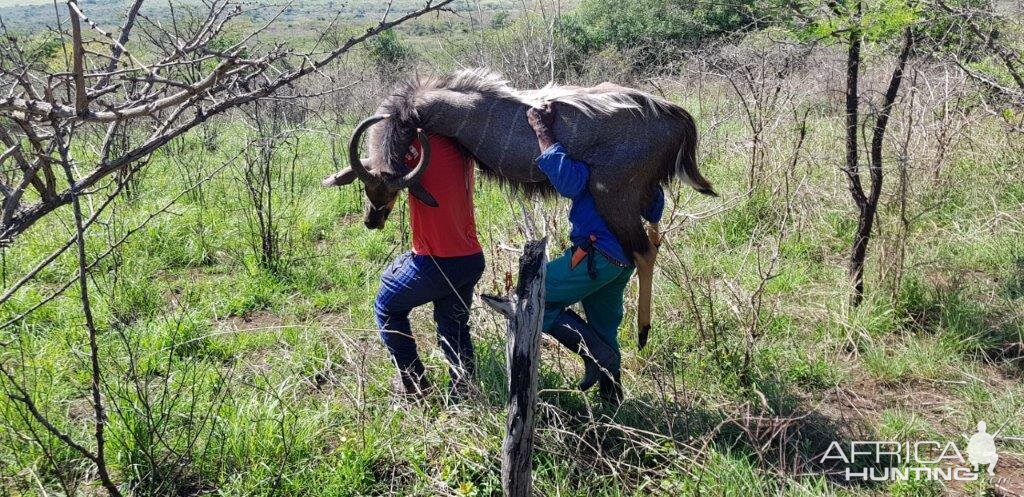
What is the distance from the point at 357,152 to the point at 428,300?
744 millimetres

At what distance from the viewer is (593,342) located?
3057 millimetres

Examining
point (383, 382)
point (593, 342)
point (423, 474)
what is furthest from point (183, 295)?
point (593, 342)

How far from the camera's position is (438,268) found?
9.95 ft

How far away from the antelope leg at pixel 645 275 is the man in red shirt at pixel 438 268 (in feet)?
2.39

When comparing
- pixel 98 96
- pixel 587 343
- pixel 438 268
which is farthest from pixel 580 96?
pixel 98 96

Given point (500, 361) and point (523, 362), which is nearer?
A: point (523, 362)

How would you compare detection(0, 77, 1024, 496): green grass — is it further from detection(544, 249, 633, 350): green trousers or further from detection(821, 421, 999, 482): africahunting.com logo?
detection(544, 249, 633, 350): green trousers

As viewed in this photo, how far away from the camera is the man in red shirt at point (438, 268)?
9.98 feet

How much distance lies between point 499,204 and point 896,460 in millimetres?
3571

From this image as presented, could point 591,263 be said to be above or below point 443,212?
below

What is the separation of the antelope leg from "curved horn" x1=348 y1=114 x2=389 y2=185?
1.20 m

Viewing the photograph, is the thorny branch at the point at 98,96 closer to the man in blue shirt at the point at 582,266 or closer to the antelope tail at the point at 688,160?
the man in blue shirt at the point at 582,266

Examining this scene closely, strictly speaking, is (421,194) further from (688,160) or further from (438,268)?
(688,160)

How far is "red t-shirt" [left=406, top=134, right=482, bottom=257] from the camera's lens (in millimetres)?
3033
